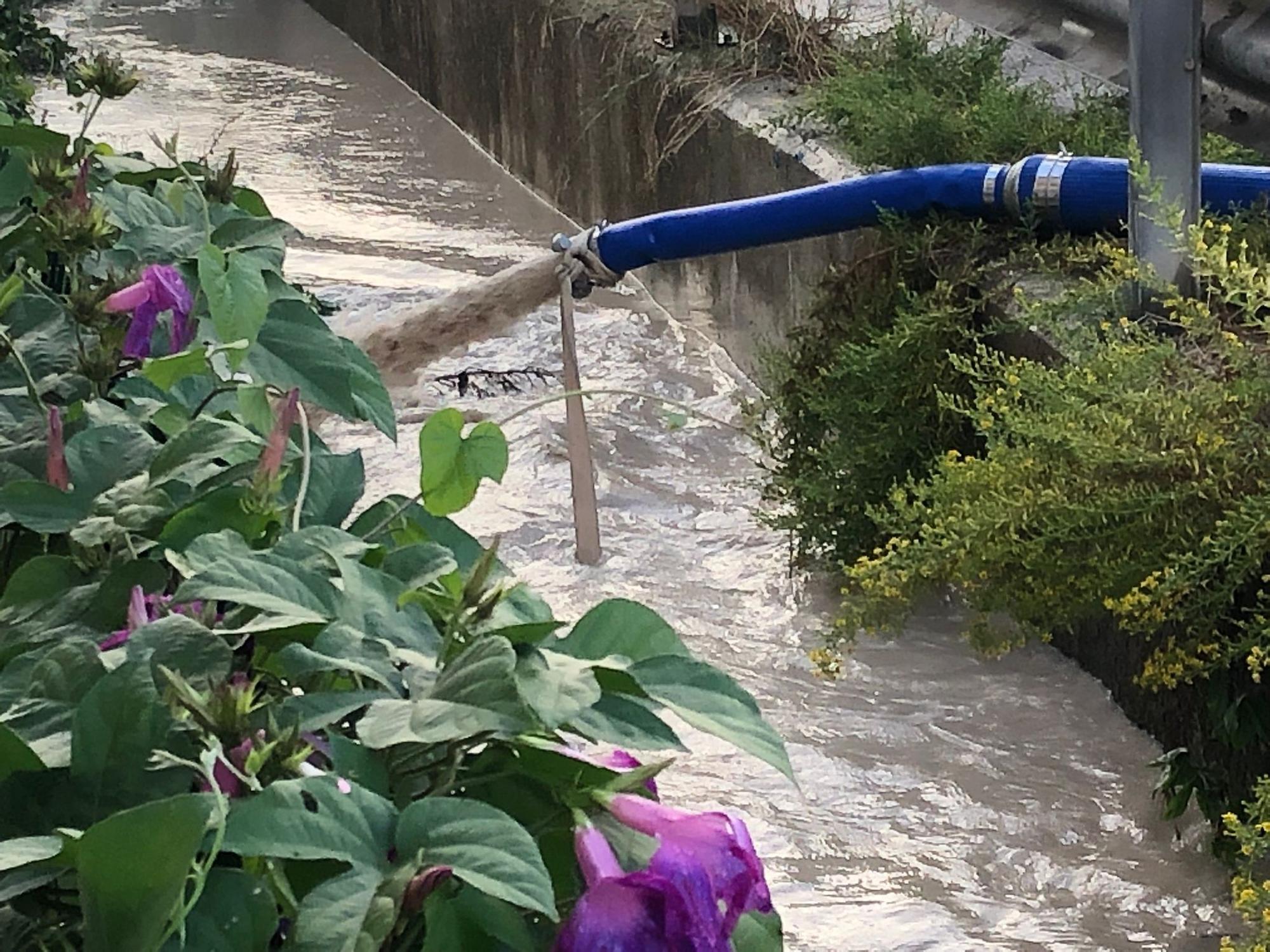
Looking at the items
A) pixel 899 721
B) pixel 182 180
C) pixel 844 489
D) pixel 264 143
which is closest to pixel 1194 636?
pixel 899 721

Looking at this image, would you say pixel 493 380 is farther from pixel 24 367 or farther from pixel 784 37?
pixel 24 367

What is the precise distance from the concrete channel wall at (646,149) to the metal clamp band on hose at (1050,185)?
21cm

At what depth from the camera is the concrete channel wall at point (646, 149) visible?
237 cm

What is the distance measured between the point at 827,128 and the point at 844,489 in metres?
1.01

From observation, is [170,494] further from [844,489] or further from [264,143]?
[264,143]

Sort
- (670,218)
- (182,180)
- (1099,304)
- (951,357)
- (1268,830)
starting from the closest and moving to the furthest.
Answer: (182,180), (1268,830), (951,357), (1099,304), (670,218)

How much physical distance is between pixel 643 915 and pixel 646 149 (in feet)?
11.8

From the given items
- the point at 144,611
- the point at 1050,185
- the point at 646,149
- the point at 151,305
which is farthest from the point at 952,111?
the point at 144,611

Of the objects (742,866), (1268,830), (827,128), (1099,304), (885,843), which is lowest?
(885,843)

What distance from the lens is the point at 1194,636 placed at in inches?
69.4

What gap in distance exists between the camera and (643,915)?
0.51 m

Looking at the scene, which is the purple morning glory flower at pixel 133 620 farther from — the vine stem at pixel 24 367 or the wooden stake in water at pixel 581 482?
the wooden stake in water at pixel 581 482

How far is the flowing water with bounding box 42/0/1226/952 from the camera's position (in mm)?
1887

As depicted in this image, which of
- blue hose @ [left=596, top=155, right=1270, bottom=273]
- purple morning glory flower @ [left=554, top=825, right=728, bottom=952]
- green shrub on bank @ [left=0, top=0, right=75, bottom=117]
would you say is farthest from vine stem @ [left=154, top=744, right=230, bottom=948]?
green shrub on bank @ [left=0, top=0, right=75, bottom=117]
